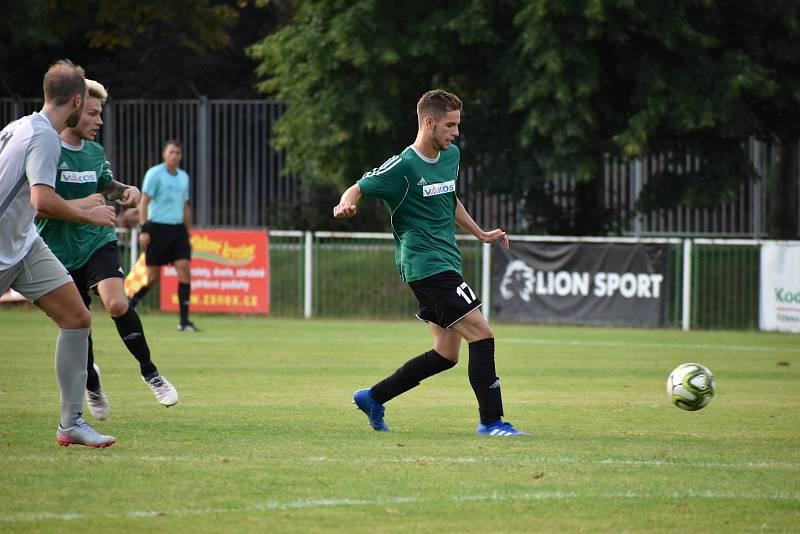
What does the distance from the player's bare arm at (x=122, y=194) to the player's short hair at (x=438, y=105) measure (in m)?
2.12

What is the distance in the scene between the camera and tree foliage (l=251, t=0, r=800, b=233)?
76.8 ft

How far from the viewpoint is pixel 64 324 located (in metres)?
7.57

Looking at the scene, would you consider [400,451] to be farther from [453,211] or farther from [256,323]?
[256,323]

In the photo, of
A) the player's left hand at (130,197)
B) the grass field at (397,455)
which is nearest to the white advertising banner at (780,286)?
the grass field at (397,455)

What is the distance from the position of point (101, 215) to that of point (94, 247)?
2279mm

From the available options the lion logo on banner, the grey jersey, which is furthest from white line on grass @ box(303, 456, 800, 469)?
the lion logo on banner

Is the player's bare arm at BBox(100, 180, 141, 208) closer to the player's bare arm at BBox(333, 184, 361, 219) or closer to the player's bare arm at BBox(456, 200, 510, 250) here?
the player's bare arm at BBox(333, 184, 361, 219)

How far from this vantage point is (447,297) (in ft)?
27.4

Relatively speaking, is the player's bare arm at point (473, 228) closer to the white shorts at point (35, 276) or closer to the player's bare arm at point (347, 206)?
the player's bare arm at point (347, 206)

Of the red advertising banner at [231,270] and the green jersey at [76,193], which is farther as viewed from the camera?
the red advertising banner at [231,270]

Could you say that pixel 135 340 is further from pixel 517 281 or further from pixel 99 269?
pixel 517 281

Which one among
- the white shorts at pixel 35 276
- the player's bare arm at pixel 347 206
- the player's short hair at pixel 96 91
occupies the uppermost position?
the player's short hair at pixel 96 91

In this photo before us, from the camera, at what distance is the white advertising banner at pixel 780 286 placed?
65.6ft

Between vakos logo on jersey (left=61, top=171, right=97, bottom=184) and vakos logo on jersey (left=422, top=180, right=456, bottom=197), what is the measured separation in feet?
8.22
